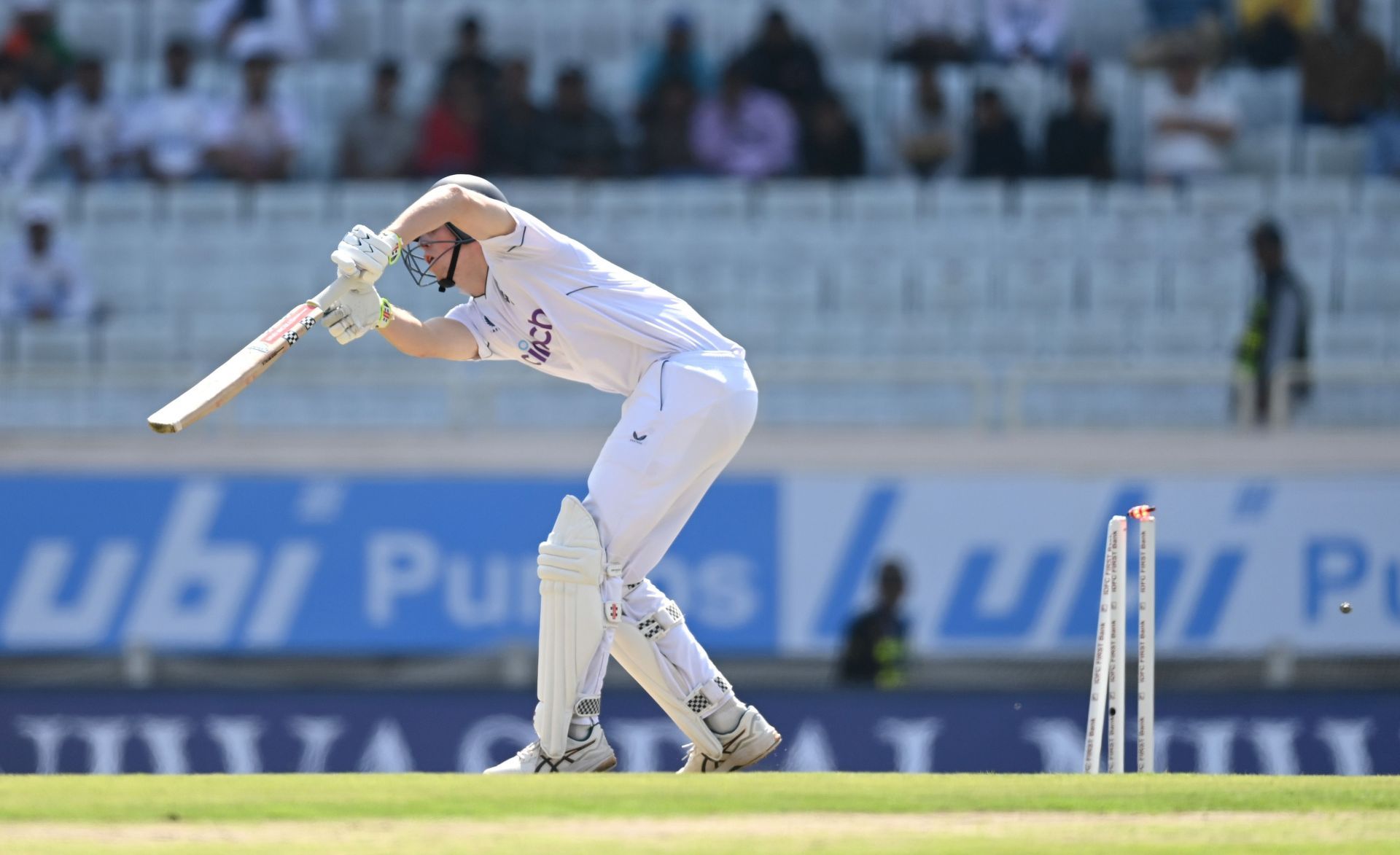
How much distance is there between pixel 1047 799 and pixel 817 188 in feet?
29.0

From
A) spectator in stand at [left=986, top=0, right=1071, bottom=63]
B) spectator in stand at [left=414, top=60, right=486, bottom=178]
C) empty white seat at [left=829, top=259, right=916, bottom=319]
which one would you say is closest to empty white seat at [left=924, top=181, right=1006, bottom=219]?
empty white seat at [left=829, top=259, right=916, bottom=319]

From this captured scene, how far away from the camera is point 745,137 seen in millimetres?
14117

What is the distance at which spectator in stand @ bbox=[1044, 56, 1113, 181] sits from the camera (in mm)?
13977

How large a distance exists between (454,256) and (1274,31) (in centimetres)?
1013

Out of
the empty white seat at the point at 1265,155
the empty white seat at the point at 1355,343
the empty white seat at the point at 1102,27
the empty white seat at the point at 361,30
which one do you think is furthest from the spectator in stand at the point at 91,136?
the empty white seat at the point at 1355,343

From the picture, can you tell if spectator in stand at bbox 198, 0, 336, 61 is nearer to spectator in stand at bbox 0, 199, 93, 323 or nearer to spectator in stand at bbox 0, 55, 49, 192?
spectator in stand at bbox 0, 55, 49, 192

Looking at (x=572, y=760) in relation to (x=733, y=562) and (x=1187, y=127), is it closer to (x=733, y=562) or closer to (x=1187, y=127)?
(x=733, y=562)

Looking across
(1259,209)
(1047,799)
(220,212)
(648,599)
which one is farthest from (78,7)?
(1047,799)

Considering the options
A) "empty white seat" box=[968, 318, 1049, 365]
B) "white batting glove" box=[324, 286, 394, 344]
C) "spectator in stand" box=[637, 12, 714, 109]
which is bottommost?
"empty white seat" box=[968, 318, 1049, 365]

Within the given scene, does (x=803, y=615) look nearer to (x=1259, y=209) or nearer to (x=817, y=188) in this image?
(x=817, y=188)

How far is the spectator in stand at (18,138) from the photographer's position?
14.2m

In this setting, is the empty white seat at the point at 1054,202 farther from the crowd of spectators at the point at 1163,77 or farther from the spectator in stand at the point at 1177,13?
the spectator in stand at the point at 1177,13

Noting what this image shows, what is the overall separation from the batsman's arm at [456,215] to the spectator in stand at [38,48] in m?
9.68

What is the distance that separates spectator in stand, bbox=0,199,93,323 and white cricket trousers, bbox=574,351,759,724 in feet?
26.0
